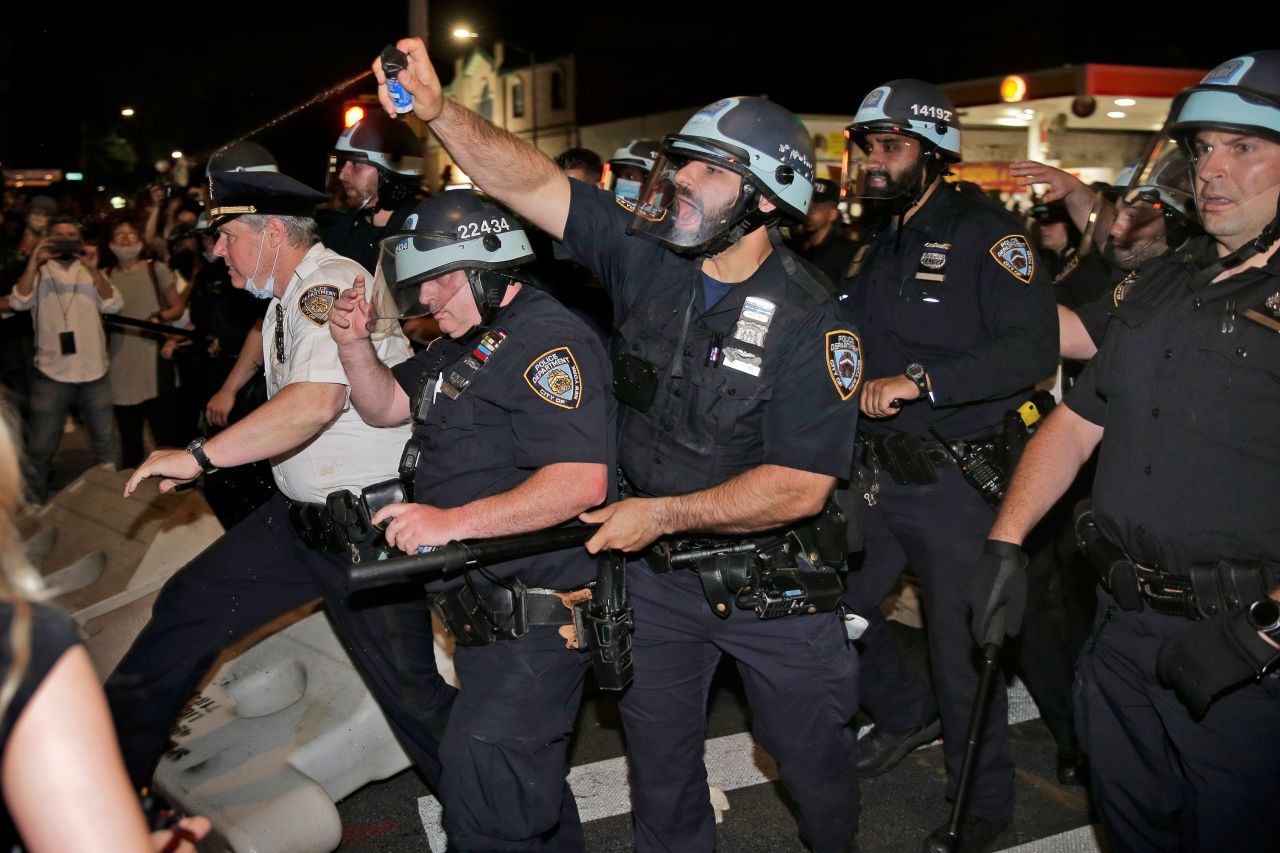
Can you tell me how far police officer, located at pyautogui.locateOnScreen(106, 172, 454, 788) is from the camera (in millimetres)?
3734

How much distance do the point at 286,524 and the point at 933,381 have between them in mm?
2381

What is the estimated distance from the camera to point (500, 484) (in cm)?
325

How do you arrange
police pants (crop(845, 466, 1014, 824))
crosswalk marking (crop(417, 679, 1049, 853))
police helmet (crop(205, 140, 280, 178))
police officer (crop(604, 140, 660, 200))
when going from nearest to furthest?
police pants (crop(845, 466, 1014, 824)) → crosswalk marking (crop(417, 679, 1049, 853)) → police helmet (crop(205, 140, 280, 178)) → police officer (crop(604, 140, 660, 200))

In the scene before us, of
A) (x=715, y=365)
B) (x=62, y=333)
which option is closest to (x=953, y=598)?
(x=715, y=365)

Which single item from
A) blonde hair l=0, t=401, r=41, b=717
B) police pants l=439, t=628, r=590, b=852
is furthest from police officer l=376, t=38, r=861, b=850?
blonde hair l=0, t=401, r=41, b=717

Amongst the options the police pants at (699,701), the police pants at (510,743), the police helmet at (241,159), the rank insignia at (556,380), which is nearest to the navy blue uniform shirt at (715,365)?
the rank insignia at (556,380)

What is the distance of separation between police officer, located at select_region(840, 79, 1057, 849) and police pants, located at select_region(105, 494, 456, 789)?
1.65 metres

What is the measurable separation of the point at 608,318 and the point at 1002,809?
3154 mm

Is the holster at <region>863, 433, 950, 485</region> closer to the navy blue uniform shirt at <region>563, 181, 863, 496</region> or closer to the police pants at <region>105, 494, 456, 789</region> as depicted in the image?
the navy blue uniform shirt at <region>563, 181, 863, 496</region>

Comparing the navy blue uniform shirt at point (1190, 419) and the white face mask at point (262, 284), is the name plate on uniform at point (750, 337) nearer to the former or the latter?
the navy blue uniform shirt at point (1190, 419)

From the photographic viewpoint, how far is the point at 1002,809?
13.0 ft

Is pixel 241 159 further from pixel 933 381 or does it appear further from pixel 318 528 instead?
pixel 933 381

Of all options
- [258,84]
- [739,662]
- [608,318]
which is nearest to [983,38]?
[258,84]

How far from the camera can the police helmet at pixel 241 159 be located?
4.50 metres
